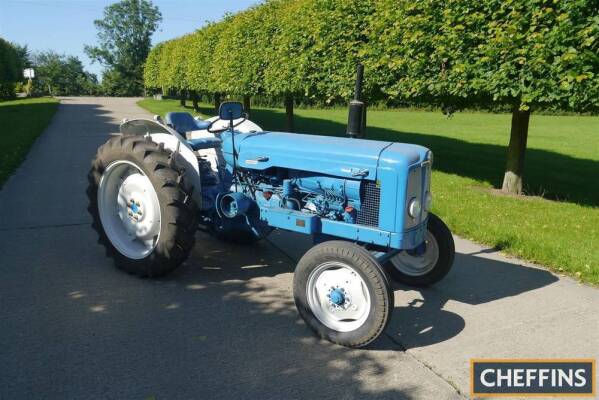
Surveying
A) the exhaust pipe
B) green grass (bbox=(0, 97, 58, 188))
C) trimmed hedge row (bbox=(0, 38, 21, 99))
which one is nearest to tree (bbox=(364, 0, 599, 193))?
the exhaust pipe

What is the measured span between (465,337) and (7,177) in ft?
25.6

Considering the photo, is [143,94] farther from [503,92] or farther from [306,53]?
[503,92]

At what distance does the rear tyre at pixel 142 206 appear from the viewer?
3.84 metres

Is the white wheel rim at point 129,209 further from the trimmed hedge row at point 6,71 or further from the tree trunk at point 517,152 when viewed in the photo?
the trimmed hedge row at point 6,71

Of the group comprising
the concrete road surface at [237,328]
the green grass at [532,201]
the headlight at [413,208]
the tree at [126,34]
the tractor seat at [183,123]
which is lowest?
the concrete road surface at [237,328]

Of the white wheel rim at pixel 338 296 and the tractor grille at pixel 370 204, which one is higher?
the tractor grille at pixel 370 204

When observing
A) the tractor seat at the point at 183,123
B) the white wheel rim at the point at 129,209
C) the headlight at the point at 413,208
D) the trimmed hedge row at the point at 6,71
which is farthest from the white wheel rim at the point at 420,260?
the trimmed hedge row at the point at 6,71

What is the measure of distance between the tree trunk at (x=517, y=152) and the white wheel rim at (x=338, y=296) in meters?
5.60

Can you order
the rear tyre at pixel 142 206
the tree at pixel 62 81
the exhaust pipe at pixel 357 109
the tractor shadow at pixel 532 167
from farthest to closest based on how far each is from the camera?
1. the tree at pixel 62 81
2. the tractor shadow at pixel 532 167
3. the rear tyre at pixel 142 206
4. the exhaust pipe at pixel 357 109

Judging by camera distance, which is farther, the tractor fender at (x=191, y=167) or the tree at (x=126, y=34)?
the tree at (x=126, y=34)

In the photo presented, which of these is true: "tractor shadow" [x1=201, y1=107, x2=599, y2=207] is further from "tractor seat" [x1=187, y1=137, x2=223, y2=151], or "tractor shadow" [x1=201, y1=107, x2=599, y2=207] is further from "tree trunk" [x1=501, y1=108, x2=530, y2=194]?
"tractor seat" [x1=187, y1=137, x2=223, y2=151]

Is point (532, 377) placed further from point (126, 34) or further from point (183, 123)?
point (126, 34)

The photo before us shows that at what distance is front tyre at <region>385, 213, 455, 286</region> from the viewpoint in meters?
3.97

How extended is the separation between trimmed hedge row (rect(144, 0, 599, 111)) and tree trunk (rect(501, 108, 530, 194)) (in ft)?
1.74
